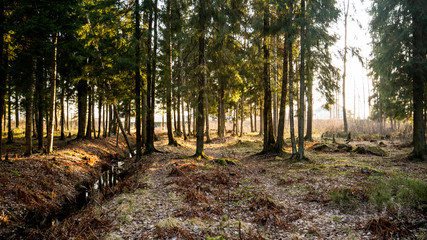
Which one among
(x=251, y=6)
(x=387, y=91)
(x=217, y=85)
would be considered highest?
(x=251, y=6)

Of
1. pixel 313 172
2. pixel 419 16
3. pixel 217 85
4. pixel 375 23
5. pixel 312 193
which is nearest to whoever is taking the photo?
pixel 312 193

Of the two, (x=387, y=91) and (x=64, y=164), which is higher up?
(x=387, y=91)

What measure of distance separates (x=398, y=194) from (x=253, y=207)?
4.11 metres

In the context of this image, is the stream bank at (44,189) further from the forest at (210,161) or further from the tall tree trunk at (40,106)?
the tall tree trunk at (40,106)

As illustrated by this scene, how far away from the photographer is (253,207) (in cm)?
621

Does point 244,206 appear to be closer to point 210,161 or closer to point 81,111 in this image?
point 210,161

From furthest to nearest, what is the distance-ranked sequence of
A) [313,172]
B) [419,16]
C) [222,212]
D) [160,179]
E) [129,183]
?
[419,16], [313,172], [160,179], [129,183], [222,212]

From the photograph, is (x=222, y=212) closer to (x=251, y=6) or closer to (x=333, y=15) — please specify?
(x=333, y=15)

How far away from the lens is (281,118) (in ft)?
46.8

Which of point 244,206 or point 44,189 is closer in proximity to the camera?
point 244,206

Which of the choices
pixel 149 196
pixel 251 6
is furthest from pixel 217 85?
pixel 149 196

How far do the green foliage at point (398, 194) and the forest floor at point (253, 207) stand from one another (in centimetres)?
2

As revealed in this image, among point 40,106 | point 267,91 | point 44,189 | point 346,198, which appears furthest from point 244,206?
point 40,106

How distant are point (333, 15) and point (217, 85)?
13973 mm
